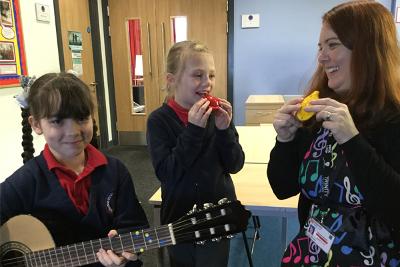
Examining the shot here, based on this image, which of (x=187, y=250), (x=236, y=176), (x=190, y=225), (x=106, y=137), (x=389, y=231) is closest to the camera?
(x=389, y=231)

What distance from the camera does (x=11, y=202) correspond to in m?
1.11

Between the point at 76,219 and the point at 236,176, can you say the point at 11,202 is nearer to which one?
the point at 76,219

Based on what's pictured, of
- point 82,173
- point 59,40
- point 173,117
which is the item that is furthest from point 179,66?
point 59,40

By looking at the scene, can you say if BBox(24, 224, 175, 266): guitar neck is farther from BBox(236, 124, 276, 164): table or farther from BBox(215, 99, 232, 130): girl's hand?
BBox(236, 124, 276, 164): table

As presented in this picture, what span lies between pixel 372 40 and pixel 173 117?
2.46 feet

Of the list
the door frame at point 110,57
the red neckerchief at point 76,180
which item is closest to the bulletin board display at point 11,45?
the door frame at point 110,57

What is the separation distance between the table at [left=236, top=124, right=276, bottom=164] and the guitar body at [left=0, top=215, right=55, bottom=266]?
130 centimetres

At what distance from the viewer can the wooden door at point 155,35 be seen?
4.69 metres

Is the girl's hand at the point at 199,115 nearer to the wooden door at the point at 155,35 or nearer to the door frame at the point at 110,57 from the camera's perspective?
the wooden door at the point at 155,35

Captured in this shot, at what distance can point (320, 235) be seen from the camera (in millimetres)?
890

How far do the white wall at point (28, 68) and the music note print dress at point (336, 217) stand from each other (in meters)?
2.98

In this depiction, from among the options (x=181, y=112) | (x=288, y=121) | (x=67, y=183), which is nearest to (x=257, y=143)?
(x=181, y=112)

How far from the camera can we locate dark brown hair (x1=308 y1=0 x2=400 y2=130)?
33.6 inches

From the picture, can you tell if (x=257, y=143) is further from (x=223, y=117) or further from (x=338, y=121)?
(x=338, y=121)
